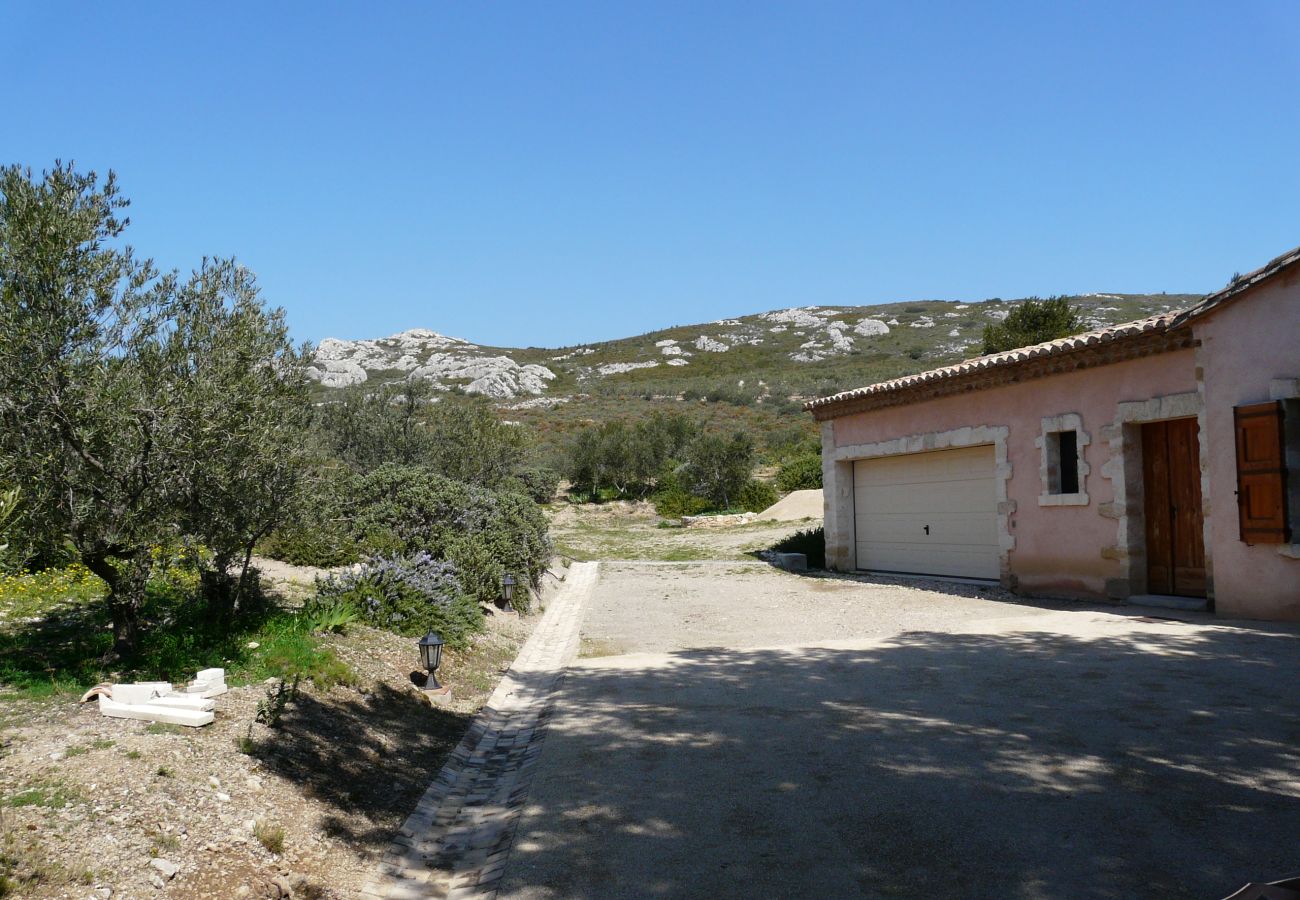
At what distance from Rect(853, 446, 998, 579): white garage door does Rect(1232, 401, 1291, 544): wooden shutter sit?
4216 millimetres

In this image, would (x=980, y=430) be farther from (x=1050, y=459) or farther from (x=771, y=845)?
(x=771, y=845)

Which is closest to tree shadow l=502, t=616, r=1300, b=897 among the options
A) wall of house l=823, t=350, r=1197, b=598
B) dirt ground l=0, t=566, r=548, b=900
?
dirt ground l=0, t=566, r=548, b=900

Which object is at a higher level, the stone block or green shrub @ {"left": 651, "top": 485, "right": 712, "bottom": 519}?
green shrub @ {"left": 651, "top": 485, "right": 712, "bottom": 519}

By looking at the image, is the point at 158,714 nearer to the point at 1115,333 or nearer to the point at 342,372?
the point at 1115,333

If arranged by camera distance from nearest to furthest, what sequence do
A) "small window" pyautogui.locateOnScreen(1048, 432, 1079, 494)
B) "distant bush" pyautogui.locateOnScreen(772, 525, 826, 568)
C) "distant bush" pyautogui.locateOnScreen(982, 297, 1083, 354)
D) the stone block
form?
"small window" pyautogui.locateOnScreen(1048, 432, 1079, 494)
the stone block
"distant bush" pyautogui.locateOnScreen(772, 525, 826, 568)
"distant bush" pyautogui.locateOnScreen(982, 297, 1083, 354)

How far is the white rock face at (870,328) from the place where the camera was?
260 ft

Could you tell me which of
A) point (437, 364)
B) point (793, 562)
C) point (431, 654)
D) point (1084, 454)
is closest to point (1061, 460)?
point (1084, 454)

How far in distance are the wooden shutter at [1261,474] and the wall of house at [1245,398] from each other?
131 millimetres

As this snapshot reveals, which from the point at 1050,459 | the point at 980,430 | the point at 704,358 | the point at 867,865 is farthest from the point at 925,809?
the point at 704,358

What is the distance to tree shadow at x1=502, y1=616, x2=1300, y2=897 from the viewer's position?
142 inches

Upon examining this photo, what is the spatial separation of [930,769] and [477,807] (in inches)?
100

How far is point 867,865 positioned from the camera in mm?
3672

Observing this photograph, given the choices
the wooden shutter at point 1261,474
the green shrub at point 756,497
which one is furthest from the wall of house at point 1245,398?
the green shrub at point 756,497

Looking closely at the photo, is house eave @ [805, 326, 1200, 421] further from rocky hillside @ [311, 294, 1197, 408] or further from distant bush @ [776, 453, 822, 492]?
rocky hillside @ [311, 294, 1197, 408]
